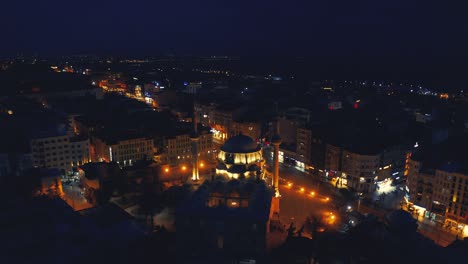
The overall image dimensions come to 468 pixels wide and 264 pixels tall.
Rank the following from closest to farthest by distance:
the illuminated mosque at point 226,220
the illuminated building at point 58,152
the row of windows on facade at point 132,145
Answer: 1. the illuminated mosque at point 226,220
2. the illuminated building at point 58,152
3. the row of windows on facade at point 132,145

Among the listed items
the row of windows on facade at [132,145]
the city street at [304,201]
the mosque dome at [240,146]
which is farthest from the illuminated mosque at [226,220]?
the row of windows on facade at [132,145]

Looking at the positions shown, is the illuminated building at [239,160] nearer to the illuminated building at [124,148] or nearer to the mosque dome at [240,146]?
the mosque dome at [240,146]

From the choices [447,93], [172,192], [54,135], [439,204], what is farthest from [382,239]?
[447,93]

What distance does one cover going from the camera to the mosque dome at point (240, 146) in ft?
134

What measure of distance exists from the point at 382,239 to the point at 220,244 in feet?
35.0

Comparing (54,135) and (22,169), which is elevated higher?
(54,135)

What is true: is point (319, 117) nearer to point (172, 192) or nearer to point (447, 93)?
point (172, 192)

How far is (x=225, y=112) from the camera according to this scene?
5953 cm

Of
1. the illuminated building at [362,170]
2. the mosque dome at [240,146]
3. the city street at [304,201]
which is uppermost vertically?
the mosque dome at [240,146]

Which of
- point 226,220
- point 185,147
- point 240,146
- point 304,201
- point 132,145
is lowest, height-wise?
point 304,201

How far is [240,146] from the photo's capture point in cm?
4112

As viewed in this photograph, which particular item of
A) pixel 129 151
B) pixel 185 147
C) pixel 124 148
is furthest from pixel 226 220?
pixel 185 147

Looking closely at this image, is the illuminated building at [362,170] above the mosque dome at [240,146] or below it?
below

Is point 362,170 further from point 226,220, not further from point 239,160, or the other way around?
point 226,220
